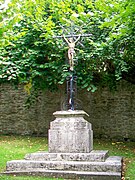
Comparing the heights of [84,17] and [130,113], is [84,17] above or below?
above

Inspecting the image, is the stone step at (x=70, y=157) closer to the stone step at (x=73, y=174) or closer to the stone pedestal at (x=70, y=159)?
the stone pedestal at (x=70, y=159)

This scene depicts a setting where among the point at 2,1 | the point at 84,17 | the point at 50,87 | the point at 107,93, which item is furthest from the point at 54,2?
the point at 2,1

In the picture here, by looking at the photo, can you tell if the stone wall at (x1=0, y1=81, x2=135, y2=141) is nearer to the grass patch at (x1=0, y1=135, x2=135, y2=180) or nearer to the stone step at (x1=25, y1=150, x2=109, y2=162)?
the grass patch at (x1=0, y1=135, x2=135, y2=180)

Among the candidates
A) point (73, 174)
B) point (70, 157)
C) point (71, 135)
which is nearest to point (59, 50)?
point (71, 135)

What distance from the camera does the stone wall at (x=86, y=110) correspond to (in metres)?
13.0

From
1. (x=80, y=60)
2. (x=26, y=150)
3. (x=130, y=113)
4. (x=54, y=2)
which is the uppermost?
(x=54, y=2)

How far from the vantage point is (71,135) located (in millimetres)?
8203

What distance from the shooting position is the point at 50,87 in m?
12.8

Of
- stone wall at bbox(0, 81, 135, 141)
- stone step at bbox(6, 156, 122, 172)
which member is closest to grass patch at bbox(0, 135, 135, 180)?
stone step at bbox(6, 156, 122, 172)

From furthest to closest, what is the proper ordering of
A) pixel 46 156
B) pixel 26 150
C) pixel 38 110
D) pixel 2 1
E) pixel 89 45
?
pixel 38 110
pixel 89 45
pixel 26 150
pixel 46 156
pixel 2 1

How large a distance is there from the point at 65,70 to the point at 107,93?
291 cm

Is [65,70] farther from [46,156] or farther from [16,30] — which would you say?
[46,156]

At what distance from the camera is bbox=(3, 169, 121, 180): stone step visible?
22.7ft

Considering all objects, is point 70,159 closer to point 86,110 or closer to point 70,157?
point 70,157
